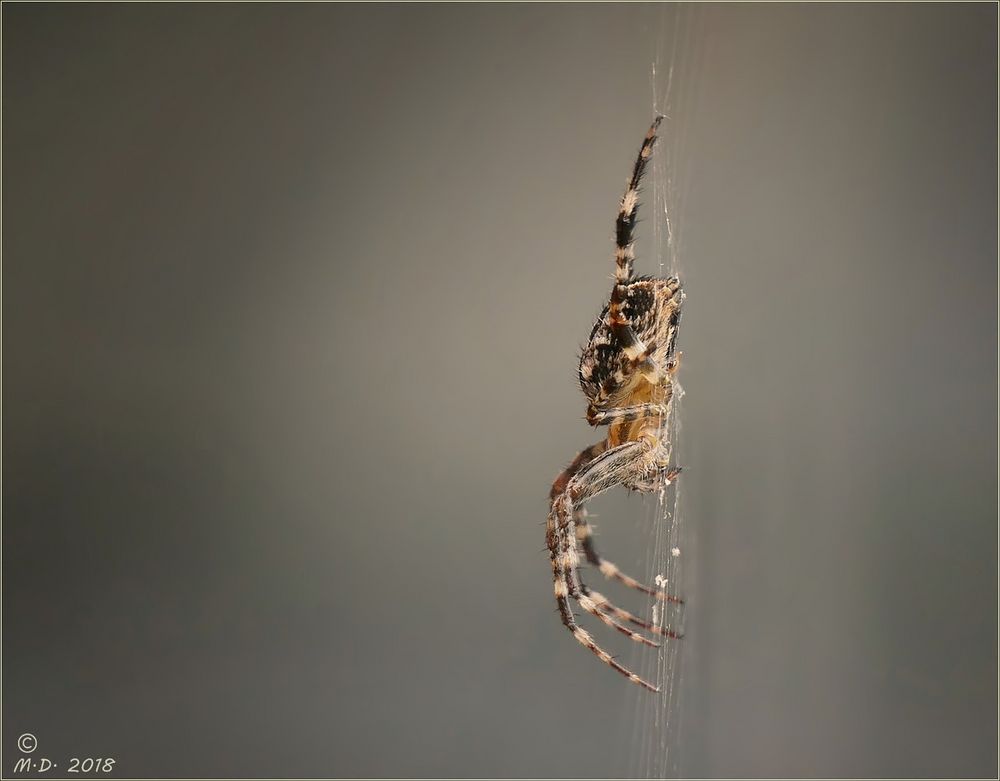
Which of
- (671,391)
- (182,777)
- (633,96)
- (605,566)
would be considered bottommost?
(182,777)

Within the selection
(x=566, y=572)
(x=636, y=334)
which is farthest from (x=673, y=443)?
(x=636, y=334)

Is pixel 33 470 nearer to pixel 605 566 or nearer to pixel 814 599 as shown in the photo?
pixel 605 566

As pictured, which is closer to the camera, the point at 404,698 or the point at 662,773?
the point at 662,773

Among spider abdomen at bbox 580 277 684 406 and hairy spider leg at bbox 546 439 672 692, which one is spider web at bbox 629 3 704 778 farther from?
spider abdomen at bbox 580 277 684 406

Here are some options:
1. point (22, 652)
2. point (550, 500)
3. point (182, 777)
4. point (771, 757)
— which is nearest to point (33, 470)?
point (22, 652)

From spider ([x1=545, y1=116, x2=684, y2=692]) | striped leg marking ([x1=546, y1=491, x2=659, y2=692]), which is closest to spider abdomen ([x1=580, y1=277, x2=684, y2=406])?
spider ([x1=545, y1=116, x2=684, y2=692])

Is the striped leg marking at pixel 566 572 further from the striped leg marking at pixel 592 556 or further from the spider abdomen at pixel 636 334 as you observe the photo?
the spider abdomen at pixel 636 334

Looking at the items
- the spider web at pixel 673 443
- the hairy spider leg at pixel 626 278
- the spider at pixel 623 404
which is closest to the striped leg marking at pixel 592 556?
the spider at pixel 623 404
